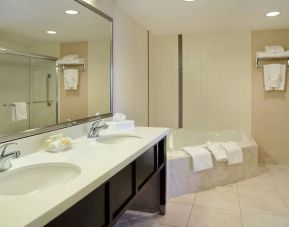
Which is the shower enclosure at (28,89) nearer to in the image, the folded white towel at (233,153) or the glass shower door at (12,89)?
the glass shower door at (12,89)

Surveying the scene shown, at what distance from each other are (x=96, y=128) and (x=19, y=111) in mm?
701

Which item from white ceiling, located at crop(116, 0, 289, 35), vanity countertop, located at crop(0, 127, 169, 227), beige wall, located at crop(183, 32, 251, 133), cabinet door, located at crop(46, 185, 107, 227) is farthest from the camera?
beige wall, located at crop(183, 32, 251, 133)

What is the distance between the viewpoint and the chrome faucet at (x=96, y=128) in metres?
2.15

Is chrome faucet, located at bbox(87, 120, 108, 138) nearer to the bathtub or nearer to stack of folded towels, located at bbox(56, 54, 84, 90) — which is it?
stack of folded towels, located at bbox(56, 54, 84, 90)

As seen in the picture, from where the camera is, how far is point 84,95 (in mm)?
2354

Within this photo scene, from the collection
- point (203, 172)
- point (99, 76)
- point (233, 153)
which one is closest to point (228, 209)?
point (203, 172)

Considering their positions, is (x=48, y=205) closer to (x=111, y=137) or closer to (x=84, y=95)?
(x=111, y=137)

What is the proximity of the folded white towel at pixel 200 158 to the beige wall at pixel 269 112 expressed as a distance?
4.95ft

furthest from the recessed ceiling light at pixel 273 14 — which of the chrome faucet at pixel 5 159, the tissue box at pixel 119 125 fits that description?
the chrome faucet at pixel 5 159

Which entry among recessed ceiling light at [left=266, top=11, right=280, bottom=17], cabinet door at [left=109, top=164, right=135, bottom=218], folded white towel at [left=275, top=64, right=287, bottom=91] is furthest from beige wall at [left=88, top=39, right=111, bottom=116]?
folded white towel at [left=275, top=64, right=287, bottom=91]

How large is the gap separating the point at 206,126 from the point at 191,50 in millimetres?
1282

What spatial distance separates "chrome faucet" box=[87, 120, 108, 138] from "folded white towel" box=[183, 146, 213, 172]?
3.85 feet

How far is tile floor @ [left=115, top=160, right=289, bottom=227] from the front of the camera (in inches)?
94.7

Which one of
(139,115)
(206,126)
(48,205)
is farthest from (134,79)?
(48,205)
